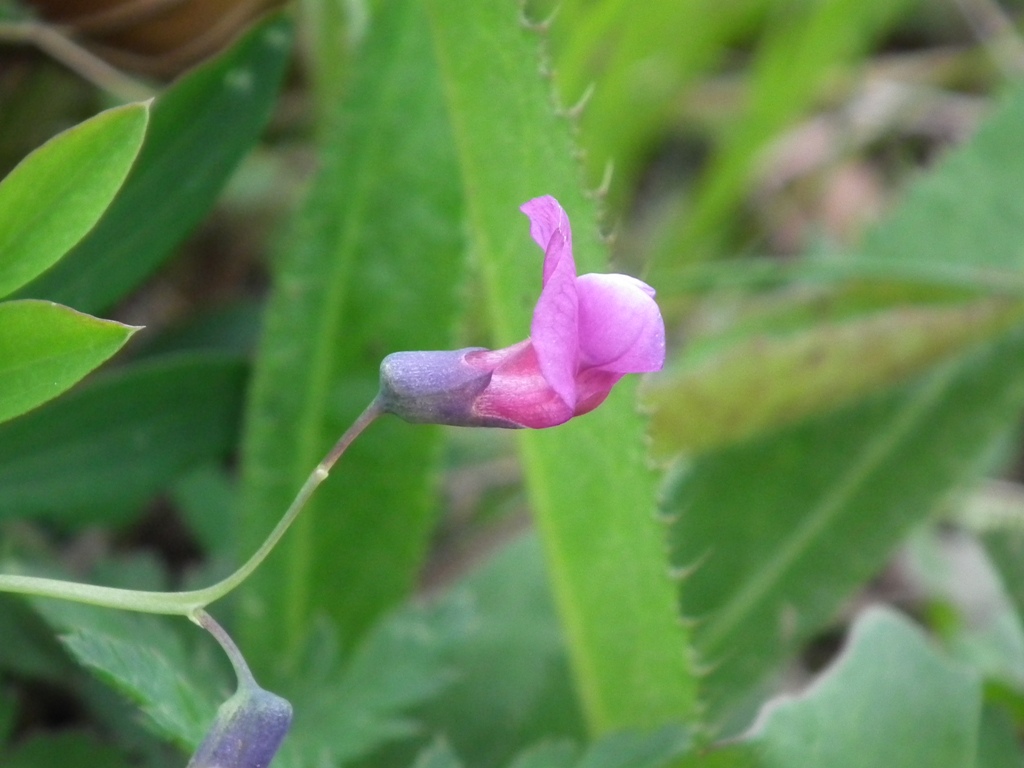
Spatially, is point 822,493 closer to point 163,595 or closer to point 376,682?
point 376,682

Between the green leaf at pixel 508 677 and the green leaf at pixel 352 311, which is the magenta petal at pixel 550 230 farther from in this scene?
the green leaf at pixel 508 677

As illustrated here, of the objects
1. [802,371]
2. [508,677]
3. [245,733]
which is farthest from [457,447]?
[245,733]

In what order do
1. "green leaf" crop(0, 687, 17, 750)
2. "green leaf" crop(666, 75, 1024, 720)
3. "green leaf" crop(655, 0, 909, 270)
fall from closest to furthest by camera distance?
1. "green leaf" crop(0, 687, 17, 750)
2. "green leaf" crop(666, 75, 1024, 720)
3. "green leaf" crop(655, 0, 909, 270)

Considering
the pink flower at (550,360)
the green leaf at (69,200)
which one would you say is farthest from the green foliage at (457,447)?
the pink flower at (550,360)

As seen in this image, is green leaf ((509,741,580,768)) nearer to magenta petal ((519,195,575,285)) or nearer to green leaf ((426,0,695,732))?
green leaf ((426,0,695,732))

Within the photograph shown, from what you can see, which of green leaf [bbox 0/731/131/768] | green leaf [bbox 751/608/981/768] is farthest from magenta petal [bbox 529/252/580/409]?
green leaf [bbox 0/731/131/768]

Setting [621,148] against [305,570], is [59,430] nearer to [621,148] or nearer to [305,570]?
[305,570]

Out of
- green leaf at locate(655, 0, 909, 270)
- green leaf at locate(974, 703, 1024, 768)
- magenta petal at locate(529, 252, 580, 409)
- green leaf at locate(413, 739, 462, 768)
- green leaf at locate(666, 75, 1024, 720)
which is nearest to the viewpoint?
magenta petal at locate(529, 252, 580, 409)
